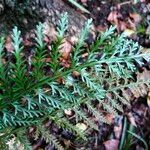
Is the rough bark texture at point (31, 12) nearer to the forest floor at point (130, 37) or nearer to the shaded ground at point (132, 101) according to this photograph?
the shaded ground at point (132, 101)

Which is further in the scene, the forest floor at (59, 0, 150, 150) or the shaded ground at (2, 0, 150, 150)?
the forest floor at (59, 0, 150, 150)

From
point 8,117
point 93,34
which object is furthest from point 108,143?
point 8,117

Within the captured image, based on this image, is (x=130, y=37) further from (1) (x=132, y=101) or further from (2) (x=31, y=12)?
(2) (x=31, y=12)

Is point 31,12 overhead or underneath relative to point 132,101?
overhead

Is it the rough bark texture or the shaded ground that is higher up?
the rough bark texture

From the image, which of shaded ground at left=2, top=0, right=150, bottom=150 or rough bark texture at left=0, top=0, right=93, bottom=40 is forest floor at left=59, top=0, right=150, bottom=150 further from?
rough bark texture at left=0, top=0, right=93, bottom=40

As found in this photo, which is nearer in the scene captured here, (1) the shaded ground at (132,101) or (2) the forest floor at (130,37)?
(1) the shaded ground at (132,101)

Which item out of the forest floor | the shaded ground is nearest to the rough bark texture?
the shaded ground

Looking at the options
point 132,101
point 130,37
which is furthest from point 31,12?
point 132,101

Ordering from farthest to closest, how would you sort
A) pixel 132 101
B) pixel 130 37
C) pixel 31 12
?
A: 1. pixel 130 37
2. pixel 132 101
3. pixel 31 12

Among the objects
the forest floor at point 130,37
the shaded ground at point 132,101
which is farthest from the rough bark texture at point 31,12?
the forest floor at point 130,37

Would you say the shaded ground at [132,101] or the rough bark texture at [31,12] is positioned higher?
the rough bark texture at [31,12]
